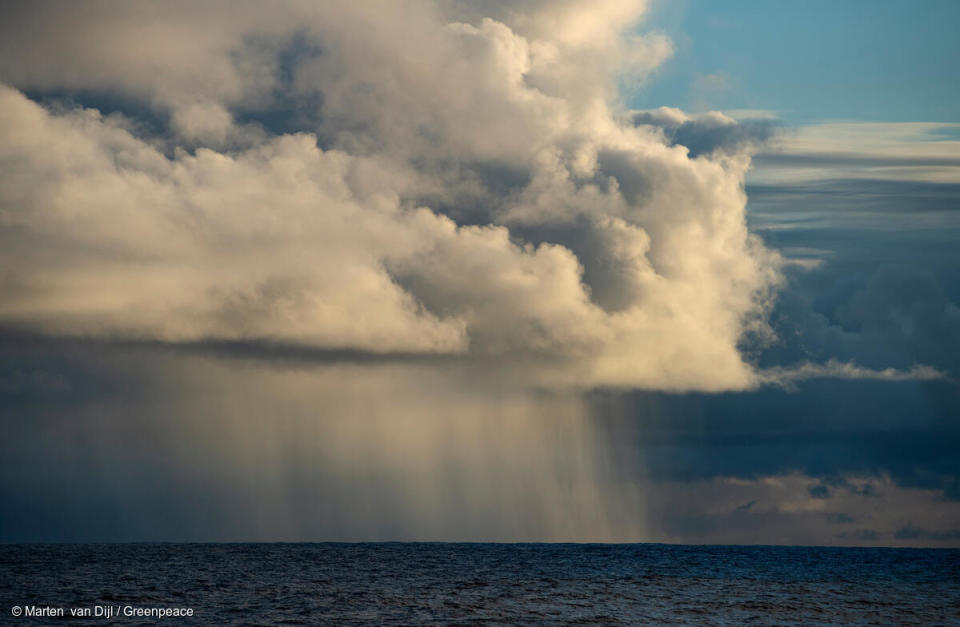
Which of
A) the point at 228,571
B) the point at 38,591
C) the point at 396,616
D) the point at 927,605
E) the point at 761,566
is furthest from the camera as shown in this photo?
the point at 761,566

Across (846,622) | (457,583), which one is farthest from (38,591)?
(846,622)

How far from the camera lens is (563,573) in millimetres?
144500

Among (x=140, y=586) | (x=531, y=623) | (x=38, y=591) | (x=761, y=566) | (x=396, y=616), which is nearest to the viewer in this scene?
(x=531, y=623)

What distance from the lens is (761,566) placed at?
178000mm

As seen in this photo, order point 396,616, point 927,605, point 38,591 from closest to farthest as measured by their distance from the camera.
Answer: point 396,616
point 927,605
point 38,591

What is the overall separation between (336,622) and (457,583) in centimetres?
4633

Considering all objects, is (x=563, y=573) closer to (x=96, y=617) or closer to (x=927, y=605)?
(x=927, y=605)

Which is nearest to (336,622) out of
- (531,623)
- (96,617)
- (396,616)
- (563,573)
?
(396,616)

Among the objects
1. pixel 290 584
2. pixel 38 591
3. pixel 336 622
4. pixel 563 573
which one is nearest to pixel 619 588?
pixel 563 573

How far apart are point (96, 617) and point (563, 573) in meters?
86.8

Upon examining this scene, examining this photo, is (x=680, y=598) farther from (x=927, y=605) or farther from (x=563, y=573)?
(x=563, y=573)

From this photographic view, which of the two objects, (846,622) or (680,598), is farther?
(680,598)

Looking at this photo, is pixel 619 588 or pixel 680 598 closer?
pixel 680 598

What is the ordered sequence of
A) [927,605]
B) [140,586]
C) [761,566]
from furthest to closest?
[761,566], [140,586], [927,605]
